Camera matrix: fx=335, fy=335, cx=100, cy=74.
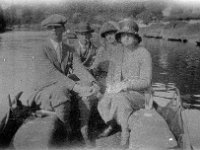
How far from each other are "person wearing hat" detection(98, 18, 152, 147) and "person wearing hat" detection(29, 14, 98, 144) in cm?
17

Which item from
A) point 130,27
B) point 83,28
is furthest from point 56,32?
point 83,28

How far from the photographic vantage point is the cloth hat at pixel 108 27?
335cm

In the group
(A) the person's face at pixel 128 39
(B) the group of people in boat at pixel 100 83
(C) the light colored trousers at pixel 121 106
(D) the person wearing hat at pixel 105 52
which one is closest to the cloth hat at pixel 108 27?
(D) the person wearing hat at pixel 105 52

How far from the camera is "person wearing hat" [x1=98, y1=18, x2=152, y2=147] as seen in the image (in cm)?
281

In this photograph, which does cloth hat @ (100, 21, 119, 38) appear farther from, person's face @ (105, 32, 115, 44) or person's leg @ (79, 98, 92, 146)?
person's leg @ (79, 98, 92, 146)

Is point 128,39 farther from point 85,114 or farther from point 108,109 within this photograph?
point 85,114

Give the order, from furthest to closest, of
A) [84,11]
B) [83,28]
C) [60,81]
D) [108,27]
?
[83,28] < [108,27] < [84,11] < [60,81]

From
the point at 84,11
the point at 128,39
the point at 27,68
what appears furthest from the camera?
the point at 27,68

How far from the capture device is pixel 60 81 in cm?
291

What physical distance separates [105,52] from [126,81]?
410 mm

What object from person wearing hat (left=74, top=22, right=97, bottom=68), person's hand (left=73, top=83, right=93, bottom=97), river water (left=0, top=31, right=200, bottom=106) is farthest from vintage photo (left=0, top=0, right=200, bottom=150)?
person wearing hat (left=74, top=22, right=97, bottom=68)

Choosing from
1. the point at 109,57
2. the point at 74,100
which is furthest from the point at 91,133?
the point at 109,57

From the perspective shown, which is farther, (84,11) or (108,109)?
(84,11)

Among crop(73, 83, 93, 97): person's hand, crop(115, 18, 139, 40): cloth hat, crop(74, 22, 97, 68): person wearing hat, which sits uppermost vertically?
crop(115, 18, 139, 40): cloth hat
